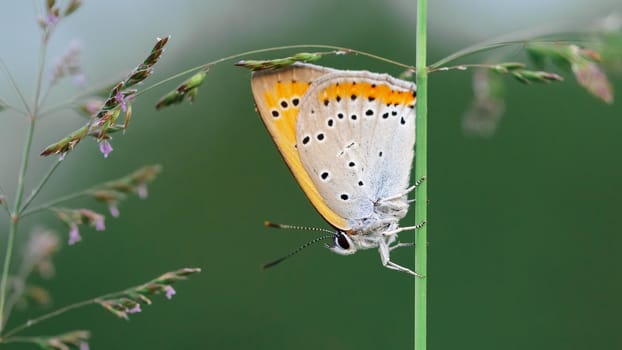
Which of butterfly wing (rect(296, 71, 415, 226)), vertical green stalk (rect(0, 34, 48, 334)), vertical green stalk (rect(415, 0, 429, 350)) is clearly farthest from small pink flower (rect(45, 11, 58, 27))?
vertical green stalk (rect(415, 0, 429, 350))

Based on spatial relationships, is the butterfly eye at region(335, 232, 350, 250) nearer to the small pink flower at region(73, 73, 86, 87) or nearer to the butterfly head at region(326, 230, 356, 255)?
the butterfly head at region(326, 230, 356, 255)

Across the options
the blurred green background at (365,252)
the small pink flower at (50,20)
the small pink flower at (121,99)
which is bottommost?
the blurred green background at (365,252)

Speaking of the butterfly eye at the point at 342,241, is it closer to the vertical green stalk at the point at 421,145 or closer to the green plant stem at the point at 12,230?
the vertical green stalk at the point at 421,145

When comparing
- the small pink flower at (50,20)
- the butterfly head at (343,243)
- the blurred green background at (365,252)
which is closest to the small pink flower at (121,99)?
the small pink flower at (50,20)

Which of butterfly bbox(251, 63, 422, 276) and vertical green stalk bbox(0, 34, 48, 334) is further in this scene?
butterfly bbox(251, 63, 422, 276)

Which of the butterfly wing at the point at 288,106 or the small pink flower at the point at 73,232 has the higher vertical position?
the butterfly wing at the point at 288,106

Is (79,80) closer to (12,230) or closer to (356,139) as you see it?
(12,230)

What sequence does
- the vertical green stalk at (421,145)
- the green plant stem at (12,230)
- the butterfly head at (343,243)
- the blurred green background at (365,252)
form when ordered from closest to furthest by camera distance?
the vertical green stalk at (421,145) < the green plant stem at (12,230) < the butterfly head at (343,243) < the blurred green background at (365,252)
